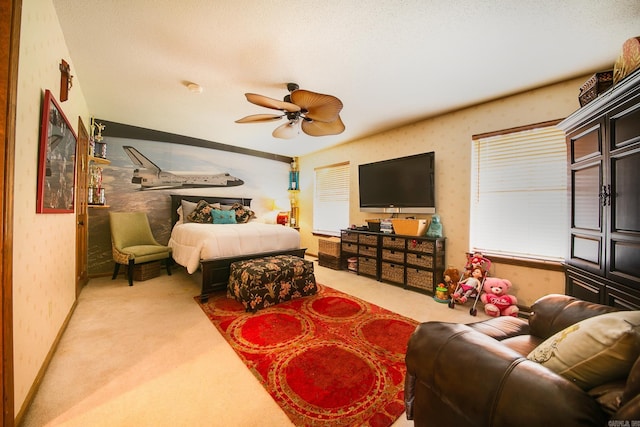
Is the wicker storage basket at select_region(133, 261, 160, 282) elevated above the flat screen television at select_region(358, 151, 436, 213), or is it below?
below

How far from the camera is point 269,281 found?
2598mm

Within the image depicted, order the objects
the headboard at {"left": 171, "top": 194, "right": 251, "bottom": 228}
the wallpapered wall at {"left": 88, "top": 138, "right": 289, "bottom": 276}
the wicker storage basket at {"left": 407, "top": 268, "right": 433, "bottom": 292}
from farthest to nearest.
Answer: the headboard at {"left": 171, "top": 194, "right": 251, "bottom": 228} < the wallpapered wall at {"left": 88, "top": 138, "right": 289, "bottom": 276} < the wicker storage basket at {"left": 407, "top": 268, "right": 433, "bottom": 292}

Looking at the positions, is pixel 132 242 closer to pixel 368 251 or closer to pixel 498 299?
pixel 368 251

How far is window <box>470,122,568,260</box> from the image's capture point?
2504 mm

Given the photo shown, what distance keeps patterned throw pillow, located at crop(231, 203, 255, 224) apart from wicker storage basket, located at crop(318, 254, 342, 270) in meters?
1.64

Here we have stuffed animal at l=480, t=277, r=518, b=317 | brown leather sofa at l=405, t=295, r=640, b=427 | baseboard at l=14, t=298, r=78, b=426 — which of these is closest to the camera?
brown leather sofa at l=405, t=295, r=640, b=427

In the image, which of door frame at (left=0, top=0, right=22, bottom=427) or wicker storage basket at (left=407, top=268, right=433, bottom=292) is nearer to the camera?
door frame at (left=0, top=0, right=22, bottom=427)

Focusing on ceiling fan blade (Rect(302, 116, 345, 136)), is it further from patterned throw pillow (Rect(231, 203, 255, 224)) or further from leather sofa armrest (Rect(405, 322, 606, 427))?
patterned throw pillow (Rect(231, 203, 255, 224))

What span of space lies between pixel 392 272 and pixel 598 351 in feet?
9.42

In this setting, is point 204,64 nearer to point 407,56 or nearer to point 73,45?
point 73,45

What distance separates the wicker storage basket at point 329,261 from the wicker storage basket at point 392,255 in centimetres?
99

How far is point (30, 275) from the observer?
134cm

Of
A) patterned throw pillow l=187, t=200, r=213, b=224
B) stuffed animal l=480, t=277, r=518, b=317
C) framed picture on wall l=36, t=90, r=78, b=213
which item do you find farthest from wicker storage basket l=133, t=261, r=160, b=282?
stuffed animal l=480, t=277, r=518, b=317

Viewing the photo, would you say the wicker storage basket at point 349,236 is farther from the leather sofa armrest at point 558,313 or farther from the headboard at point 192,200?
the leather sofa armrest at point 558,313
